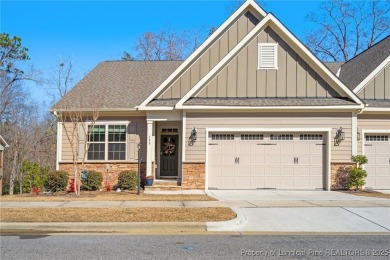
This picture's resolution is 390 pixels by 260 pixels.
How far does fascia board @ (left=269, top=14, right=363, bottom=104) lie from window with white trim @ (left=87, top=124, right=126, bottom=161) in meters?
8.30

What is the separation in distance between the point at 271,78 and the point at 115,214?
993cm

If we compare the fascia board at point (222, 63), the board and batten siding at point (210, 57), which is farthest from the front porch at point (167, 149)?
the fascia board at point (222, 63)

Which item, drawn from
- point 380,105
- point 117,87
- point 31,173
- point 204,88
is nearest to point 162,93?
point 204,88

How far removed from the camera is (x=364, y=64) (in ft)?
64.9

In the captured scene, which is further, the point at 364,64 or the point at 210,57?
the point at 364,64

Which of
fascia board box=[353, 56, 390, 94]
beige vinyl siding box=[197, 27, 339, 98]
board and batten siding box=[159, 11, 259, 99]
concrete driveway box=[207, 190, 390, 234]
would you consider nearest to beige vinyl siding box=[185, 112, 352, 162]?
beige vinyl siding box=[197, 27, 339, 98]

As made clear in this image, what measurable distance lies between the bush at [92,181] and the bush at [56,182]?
0.83m

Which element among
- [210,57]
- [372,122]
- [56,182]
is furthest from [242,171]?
Result: [56,182]

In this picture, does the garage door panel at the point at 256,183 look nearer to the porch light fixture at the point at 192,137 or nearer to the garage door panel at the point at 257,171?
the garage door panel at the point at 257,171

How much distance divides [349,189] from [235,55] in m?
7.42

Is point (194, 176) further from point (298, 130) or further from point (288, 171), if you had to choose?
point (298, 130)

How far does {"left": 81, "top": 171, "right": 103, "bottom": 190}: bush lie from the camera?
56.4ft

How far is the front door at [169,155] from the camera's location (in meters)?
19.2

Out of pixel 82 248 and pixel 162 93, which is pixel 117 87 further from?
pixel 82 248
